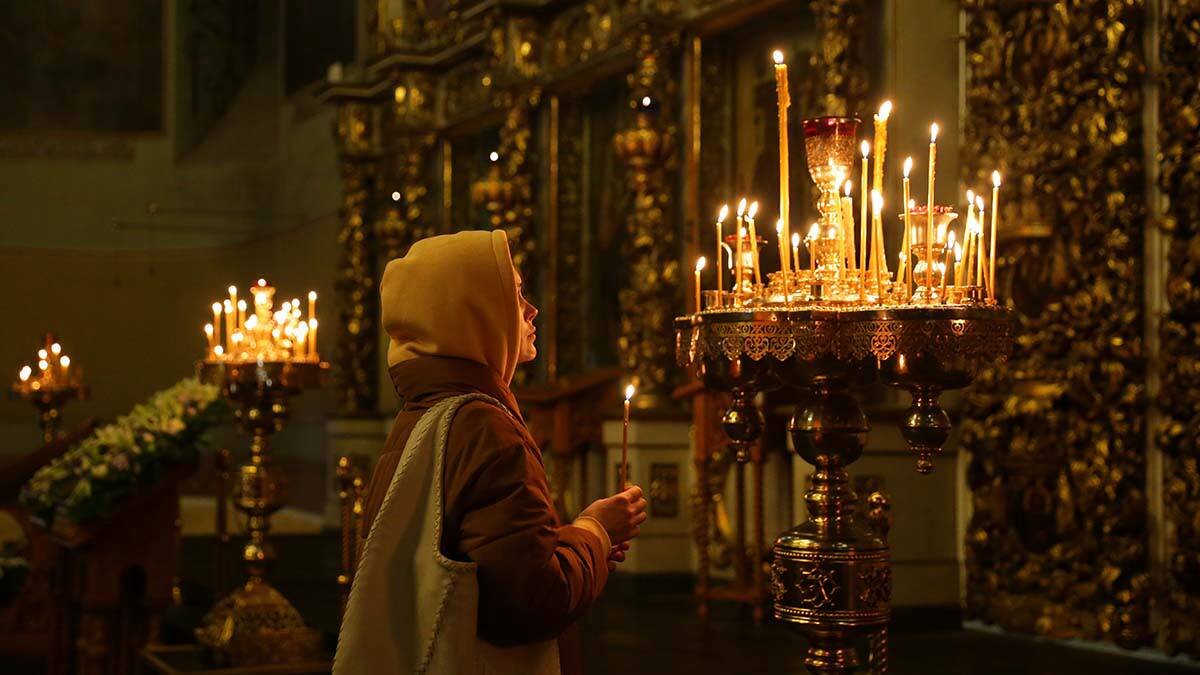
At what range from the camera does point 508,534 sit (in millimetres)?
3088

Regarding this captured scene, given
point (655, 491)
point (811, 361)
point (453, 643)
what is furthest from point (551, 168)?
point (453, 643)

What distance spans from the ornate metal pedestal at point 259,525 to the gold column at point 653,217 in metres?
3.75

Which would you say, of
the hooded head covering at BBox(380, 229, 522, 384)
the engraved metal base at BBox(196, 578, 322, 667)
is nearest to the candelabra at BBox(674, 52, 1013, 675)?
the hooded head covering at BBox(380, 229, 522, 384)

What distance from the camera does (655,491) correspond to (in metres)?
10.7

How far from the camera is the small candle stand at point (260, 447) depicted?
732 centimetres

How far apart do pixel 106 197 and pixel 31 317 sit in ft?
5.70

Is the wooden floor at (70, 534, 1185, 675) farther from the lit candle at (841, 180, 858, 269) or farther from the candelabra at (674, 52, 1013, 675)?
the lit candle at (841, 180, 858, 269)

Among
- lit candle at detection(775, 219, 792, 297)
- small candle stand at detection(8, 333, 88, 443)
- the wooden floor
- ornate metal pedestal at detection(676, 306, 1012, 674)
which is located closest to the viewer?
ornate metal pedestal at detection(676, 306, 1012, 674)

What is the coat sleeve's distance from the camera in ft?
10.1

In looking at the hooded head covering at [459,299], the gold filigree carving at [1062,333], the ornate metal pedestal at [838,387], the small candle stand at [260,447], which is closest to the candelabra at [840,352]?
the ornate metal pedestal at [838,387]

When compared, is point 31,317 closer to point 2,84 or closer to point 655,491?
point 2,84

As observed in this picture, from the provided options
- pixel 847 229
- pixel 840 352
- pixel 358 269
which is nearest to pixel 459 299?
pixel 840 352

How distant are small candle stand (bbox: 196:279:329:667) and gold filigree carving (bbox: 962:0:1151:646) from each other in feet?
10.9

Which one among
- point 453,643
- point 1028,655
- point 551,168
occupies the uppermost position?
point 551,168
